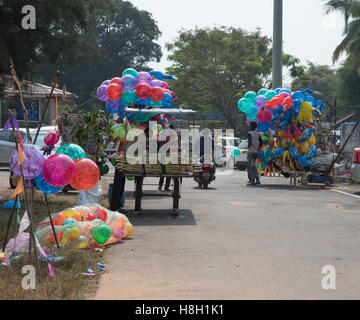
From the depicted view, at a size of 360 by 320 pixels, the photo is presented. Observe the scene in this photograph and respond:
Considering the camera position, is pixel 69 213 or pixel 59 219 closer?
pixel 59 219

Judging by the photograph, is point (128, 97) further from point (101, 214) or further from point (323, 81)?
point (323, 81)

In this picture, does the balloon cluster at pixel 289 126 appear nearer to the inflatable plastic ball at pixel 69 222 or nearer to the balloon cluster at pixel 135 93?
the balloon cluster at pixel 135 93

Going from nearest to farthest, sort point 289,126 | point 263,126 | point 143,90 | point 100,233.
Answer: point 100,233, point 143,90, point 289,126, point 263,126

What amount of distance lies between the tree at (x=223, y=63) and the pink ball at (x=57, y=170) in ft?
130

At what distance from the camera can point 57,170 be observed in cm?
731

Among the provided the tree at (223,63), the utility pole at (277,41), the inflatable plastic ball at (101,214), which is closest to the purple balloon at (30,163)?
the inflatable plastic ball at (101,214)

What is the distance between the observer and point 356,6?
3722cm

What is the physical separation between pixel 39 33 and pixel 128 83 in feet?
10.5

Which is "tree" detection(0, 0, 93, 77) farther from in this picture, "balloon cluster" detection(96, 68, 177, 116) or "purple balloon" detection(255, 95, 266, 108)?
"purple balloon" detection(255, 95, 266, 108)

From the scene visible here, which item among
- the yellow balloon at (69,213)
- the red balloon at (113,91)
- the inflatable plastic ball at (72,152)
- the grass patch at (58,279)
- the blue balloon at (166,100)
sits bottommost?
the grass patch at (58,279)

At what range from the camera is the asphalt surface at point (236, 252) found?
6.51 m

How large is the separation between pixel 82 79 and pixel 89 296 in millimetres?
60229

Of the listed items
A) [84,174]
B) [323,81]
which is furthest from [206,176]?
[323,81]

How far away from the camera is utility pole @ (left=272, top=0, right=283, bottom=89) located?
96.9ft
